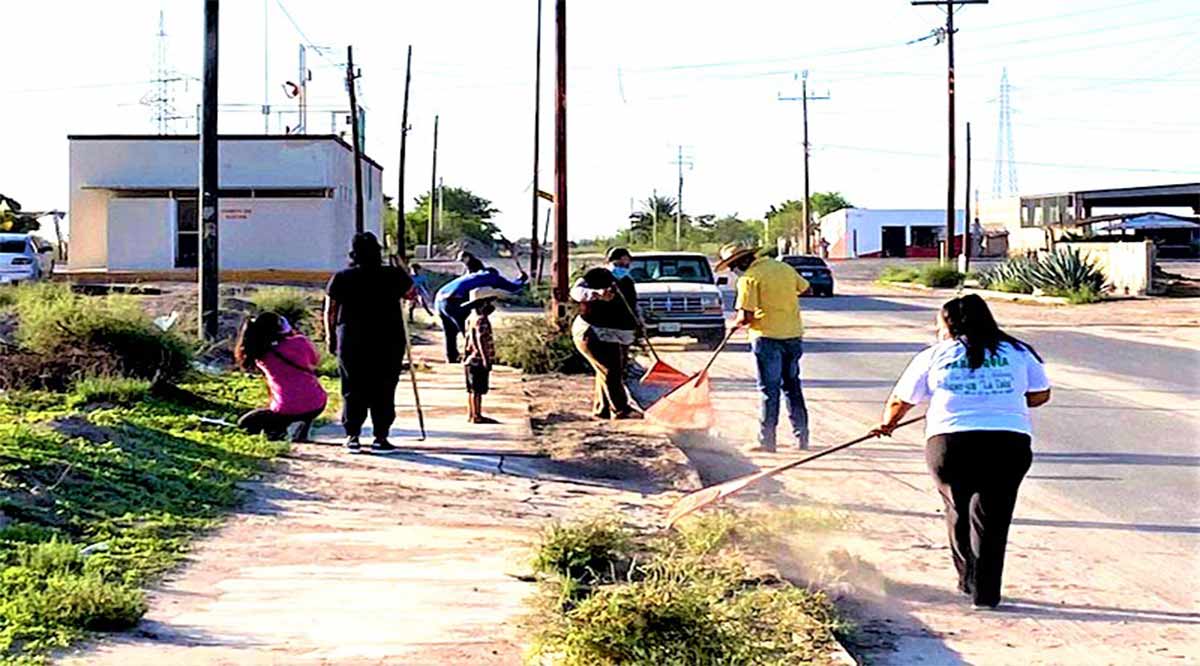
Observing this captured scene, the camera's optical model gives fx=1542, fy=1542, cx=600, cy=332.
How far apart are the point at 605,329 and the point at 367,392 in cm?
294

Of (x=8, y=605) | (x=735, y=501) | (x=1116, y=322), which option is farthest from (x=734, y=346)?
(x=8, y=605)

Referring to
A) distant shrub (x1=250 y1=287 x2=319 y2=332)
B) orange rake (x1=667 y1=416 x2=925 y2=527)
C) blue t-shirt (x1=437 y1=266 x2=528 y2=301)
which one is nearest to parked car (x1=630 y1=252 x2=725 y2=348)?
distant shrub (x1=250 y1=287 x2=319 y2=332)

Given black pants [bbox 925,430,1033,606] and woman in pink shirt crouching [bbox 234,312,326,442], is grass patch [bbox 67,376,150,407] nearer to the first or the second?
woman in pink shirt crouching [bbox 234,312,326,442]

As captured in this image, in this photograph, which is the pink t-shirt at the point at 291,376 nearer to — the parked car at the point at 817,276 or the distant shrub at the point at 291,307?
the distant shrub at the point at 291,307

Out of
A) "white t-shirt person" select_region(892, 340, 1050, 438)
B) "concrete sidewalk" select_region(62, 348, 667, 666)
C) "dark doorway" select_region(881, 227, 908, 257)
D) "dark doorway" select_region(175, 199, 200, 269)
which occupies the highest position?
"dark doorway" select_region(881, 227, 908, 257)

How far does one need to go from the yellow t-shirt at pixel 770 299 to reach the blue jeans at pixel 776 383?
81mm

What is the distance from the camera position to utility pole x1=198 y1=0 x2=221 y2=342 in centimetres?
1967

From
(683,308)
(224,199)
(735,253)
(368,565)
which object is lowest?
(368,565)

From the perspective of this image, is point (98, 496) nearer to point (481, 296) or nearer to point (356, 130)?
point (481, 296)

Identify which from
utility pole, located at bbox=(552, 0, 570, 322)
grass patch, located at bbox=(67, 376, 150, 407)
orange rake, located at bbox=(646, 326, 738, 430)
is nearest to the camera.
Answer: grass patch, located at bbox=(67, 376, 150, 407)

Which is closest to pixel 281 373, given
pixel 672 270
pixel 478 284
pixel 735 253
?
pixel 735 253

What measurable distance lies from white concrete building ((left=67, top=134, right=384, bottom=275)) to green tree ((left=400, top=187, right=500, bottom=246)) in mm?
58075

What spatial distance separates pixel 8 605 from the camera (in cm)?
616

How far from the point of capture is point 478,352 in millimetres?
13312
